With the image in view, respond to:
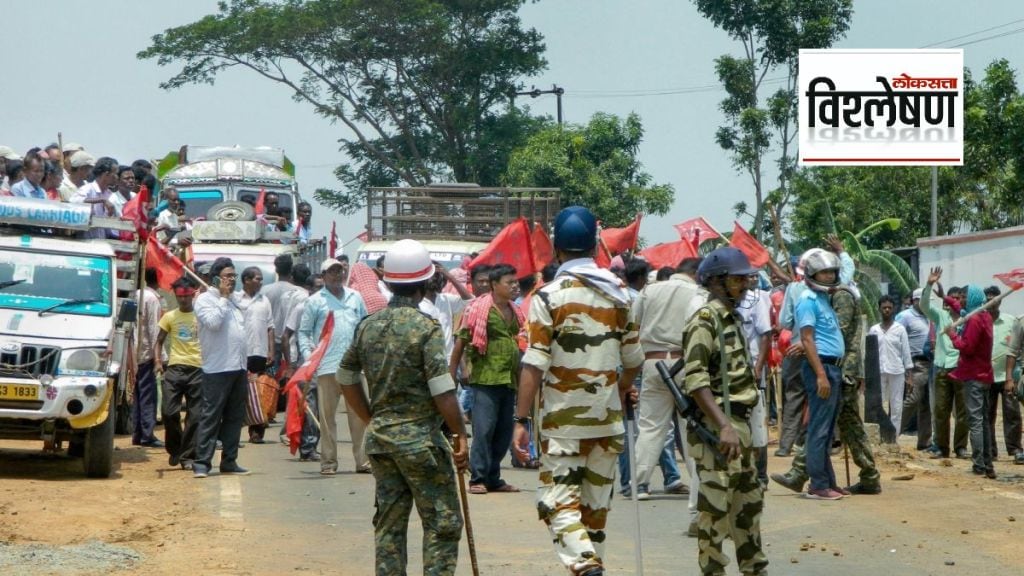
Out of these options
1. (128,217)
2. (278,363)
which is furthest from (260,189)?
(128,217)

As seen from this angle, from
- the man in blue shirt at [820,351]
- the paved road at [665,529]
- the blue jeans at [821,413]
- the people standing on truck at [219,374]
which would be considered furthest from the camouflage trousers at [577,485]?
the people standing on truck at [219,374]

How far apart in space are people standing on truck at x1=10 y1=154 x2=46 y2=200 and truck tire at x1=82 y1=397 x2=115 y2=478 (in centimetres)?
291

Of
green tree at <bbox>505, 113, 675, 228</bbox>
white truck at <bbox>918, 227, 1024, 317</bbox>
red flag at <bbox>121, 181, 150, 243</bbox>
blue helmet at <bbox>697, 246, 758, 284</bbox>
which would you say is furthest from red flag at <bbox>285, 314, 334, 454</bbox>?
green tree at <bbox>505, 113, 675, 228</bbox>

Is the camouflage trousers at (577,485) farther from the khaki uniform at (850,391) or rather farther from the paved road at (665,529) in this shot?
the khaki uniform at (850,391)

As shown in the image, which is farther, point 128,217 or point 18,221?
point 128,217

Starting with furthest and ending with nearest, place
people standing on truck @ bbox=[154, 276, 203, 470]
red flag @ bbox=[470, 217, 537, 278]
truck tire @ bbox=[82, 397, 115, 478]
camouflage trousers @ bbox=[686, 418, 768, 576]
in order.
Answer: red flag @ bbox=[470, 217, 537, 278] → people standing on truck @ bbox=[154, 276, 203, 470] → truck tire @ bbox=[82, 397, 115, 478] → camouflage trousers @ bbox=[686, 418, 768, 576]

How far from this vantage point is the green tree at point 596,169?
43.1m

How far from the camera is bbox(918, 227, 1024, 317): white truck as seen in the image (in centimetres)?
2459

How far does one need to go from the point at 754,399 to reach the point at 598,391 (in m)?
0.96

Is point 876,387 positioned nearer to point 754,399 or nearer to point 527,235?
point 527,235

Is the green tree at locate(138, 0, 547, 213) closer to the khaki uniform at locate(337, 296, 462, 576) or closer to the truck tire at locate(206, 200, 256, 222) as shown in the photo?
the truck tire at locate(206, 200, 256, 222)

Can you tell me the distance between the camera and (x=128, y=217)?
16.0 metres

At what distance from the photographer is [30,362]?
13.0 meters

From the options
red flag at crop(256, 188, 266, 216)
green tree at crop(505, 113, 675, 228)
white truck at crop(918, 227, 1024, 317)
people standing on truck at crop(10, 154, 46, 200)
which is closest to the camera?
people standing on truck at crop(10, 154, 46, 200)
